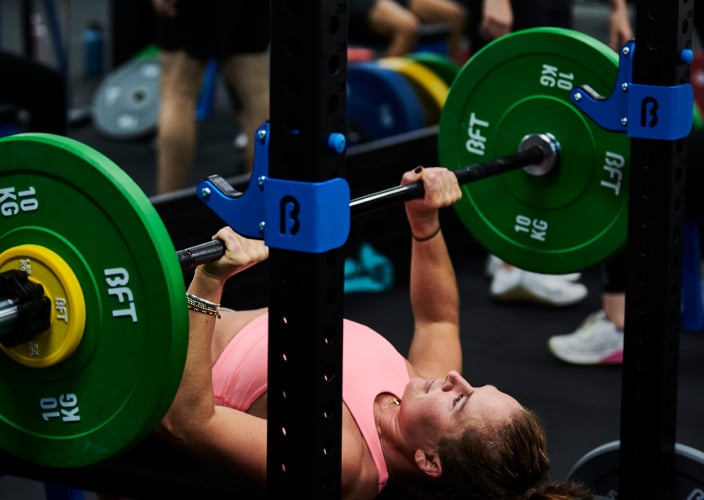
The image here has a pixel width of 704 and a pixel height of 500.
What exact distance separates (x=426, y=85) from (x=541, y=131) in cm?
244

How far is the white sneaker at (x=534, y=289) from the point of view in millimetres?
3818

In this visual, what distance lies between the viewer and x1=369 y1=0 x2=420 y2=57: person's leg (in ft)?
18.1

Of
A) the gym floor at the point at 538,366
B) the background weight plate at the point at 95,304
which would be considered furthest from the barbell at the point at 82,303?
the gym floor at the point at 538,366

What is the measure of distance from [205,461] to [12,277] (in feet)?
1.22

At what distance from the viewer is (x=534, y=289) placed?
3.81m

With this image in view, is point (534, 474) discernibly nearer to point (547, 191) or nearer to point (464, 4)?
point (547, 191)

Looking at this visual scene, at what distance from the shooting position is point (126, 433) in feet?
4.90

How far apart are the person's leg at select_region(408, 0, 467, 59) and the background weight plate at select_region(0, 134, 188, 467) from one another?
4919 mm

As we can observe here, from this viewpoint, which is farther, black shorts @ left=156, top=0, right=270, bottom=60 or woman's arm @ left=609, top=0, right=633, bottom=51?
black shorts @ left=156, top=0, right=270, bottom=60

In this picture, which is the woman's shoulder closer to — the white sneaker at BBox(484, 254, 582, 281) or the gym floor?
the gym floor

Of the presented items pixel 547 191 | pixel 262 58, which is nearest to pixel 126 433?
pixel 547 191

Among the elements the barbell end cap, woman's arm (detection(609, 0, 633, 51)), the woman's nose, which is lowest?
the woman's nose

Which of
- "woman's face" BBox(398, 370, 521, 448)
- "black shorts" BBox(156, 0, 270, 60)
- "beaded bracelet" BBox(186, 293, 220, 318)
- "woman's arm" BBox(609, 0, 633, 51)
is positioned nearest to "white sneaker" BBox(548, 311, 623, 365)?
"woman's arm" BBox(609, 0, 633, 51)

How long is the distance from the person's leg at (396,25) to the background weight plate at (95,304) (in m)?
4.14
